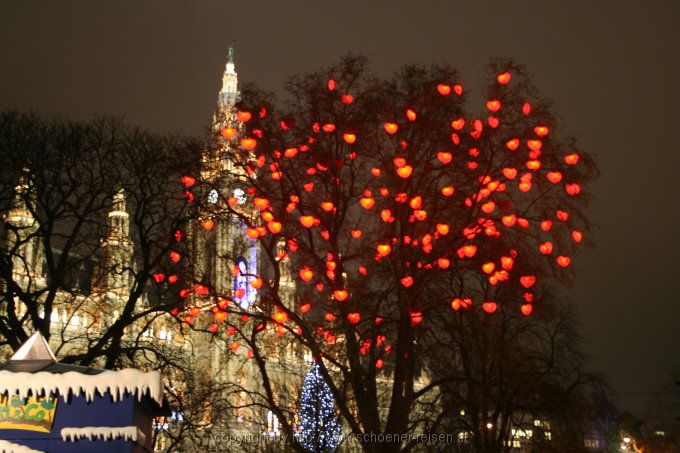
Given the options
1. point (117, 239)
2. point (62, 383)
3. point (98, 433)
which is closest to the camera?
point (98, 433)

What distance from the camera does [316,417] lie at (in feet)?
97.6

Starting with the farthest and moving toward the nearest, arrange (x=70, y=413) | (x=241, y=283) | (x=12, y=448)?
(x=241, y=283)
(x=70, y=413)
(x=12, y=448)

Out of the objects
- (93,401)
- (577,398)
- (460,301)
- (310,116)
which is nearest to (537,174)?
(460,301)

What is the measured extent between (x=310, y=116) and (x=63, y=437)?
11.6 metres

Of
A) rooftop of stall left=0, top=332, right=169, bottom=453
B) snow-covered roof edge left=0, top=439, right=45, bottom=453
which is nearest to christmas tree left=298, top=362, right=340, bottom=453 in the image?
rooftop of stall left=0, top=332, right=169, bottom=453

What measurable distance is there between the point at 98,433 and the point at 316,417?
1852 centimetres

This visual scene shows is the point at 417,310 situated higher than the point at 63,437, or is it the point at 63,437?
the point at 417,310

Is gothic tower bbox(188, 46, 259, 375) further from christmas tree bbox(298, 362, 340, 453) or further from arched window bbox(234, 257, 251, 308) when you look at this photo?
christmas tree bbox(298, 362, 340, 453)

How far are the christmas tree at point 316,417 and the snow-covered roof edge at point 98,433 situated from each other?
17358 mm

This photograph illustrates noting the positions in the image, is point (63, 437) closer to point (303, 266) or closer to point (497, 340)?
point (303, 266)

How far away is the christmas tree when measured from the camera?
101 ft

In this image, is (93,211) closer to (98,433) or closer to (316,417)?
(316,417)

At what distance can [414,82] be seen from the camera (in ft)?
70.6

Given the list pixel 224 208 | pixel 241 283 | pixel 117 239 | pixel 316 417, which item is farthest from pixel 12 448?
pixel 316 417
